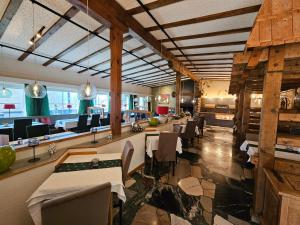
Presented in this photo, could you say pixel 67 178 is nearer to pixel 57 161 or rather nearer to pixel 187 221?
pixel 57 161

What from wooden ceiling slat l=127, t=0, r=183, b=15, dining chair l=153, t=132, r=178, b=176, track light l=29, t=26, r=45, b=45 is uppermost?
wooden ceiling slat l=127, t=0, r=183, b=15

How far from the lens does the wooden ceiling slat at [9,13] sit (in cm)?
227

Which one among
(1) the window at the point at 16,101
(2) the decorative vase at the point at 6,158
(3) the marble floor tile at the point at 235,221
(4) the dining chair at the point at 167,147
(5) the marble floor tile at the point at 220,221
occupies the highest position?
(1) the window at the point at 16,101

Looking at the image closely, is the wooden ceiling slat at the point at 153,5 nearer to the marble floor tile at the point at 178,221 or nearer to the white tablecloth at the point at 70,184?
the white tablecloth at the point at 70,184

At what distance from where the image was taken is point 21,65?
4.68m

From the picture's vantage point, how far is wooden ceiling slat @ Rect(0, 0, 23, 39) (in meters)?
2.27

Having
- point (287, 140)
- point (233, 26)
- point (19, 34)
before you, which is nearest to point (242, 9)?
point (233, 26)

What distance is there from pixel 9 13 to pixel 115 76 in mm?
2014

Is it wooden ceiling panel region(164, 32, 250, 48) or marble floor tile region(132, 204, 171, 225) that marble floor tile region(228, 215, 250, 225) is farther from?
wooden ceiling panel region(164, 32, 250, 48)

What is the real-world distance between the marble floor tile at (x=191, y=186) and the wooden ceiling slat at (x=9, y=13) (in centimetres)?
402

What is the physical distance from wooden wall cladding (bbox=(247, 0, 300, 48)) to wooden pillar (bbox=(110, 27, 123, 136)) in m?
2.00

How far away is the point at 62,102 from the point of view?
6312mm

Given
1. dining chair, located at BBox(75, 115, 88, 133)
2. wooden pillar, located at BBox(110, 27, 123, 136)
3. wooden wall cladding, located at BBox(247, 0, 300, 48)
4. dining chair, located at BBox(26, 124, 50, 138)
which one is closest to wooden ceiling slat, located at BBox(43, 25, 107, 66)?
wooden pillar, located at BBox(110, 27, 123, 136)

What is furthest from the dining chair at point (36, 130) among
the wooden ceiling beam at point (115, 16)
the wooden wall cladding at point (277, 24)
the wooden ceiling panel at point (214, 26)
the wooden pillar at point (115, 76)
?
the wooden wall cladding at point (277, 24)
